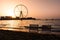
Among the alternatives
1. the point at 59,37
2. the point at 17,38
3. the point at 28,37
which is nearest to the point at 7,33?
the point at 17,38

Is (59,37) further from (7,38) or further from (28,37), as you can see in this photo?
(7,38)

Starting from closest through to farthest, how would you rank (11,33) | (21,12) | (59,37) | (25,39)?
(59,37)
(25,39)
(11,33)
(21,12)

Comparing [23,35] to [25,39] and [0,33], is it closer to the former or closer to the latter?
[25,39]

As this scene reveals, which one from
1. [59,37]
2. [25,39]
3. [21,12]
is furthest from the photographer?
[21,12]

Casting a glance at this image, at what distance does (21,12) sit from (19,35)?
5443mm

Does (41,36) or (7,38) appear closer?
(41,36)

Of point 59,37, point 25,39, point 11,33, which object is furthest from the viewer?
point 11,33

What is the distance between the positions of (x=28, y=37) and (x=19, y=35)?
0.59 ft

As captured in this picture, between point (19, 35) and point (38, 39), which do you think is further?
point (19, 35)

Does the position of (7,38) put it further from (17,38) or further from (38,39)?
(38,39)

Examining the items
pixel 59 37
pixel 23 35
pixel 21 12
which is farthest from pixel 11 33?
pixel 21 12

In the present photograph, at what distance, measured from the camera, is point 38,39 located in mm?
2668

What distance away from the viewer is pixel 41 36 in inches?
105

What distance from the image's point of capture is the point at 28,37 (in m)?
2.76
